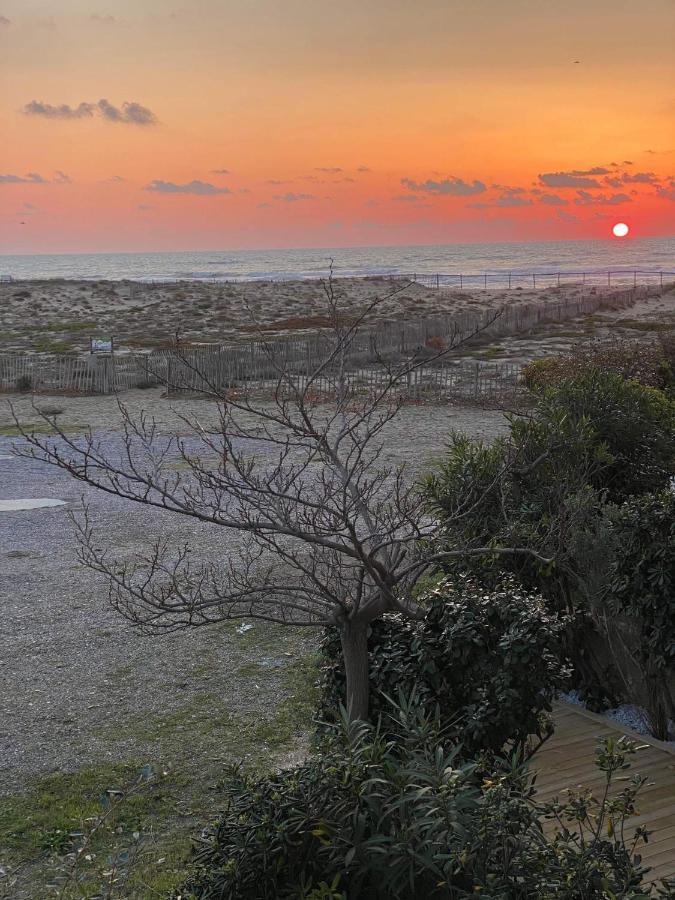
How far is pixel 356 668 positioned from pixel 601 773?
2.01 m

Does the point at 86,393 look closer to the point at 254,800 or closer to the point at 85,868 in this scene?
the point at 85,868

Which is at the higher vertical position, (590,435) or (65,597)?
(590,435)

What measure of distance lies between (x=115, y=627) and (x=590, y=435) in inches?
222

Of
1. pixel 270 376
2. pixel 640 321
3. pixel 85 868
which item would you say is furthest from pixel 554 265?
pixel 85 868

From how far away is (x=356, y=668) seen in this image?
5895 millimetres

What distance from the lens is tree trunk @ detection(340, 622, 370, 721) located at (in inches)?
231

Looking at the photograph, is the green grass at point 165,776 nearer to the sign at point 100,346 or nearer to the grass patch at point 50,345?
the sign at point 100,346

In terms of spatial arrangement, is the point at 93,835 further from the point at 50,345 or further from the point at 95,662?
the point at 50,345

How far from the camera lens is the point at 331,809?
4051mm

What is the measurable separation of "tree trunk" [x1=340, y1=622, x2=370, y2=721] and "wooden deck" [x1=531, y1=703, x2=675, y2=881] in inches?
49.1

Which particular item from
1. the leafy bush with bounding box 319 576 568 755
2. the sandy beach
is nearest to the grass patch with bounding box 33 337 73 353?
the sandy beach

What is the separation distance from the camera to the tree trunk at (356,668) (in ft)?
19.3

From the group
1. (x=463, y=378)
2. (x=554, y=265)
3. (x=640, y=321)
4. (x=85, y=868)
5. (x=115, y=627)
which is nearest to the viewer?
(x=85, y=868)

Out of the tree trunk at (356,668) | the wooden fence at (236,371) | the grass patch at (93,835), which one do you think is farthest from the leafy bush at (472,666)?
the wooden fence at (236,371)
